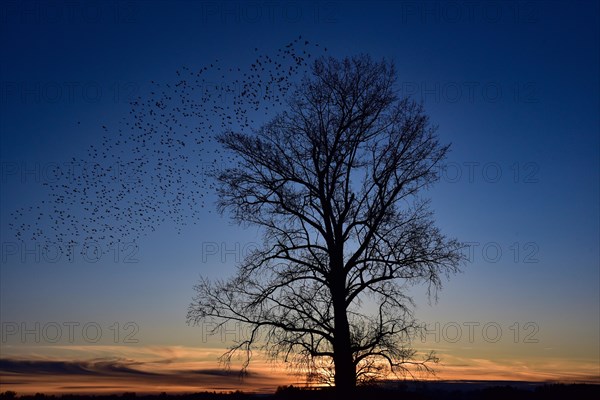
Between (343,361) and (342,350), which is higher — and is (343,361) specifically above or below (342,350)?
below

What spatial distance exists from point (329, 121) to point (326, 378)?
26.5 feet

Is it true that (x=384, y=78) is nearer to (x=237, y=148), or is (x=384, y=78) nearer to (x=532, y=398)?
(x=237, y=148)

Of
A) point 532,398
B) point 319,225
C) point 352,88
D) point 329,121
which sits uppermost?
point 352,88

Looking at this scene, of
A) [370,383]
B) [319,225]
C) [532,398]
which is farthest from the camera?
[532,398]

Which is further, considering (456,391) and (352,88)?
(456,391)

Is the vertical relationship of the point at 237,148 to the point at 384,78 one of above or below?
below

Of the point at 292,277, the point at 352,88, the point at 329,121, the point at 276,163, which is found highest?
the point at 352,88

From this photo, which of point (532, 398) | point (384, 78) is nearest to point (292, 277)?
point (384, 78)

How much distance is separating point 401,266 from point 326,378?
4077 millimetres

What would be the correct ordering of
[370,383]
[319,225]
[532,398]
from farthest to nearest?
[532,398] → [319,225] → [370,383]

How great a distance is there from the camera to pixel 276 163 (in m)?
17.2

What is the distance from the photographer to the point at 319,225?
16.7m

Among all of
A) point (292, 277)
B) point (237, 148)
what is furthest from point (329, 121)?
point (292, 277)

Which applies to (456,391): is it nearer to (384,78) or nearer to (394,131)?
(394,131)
